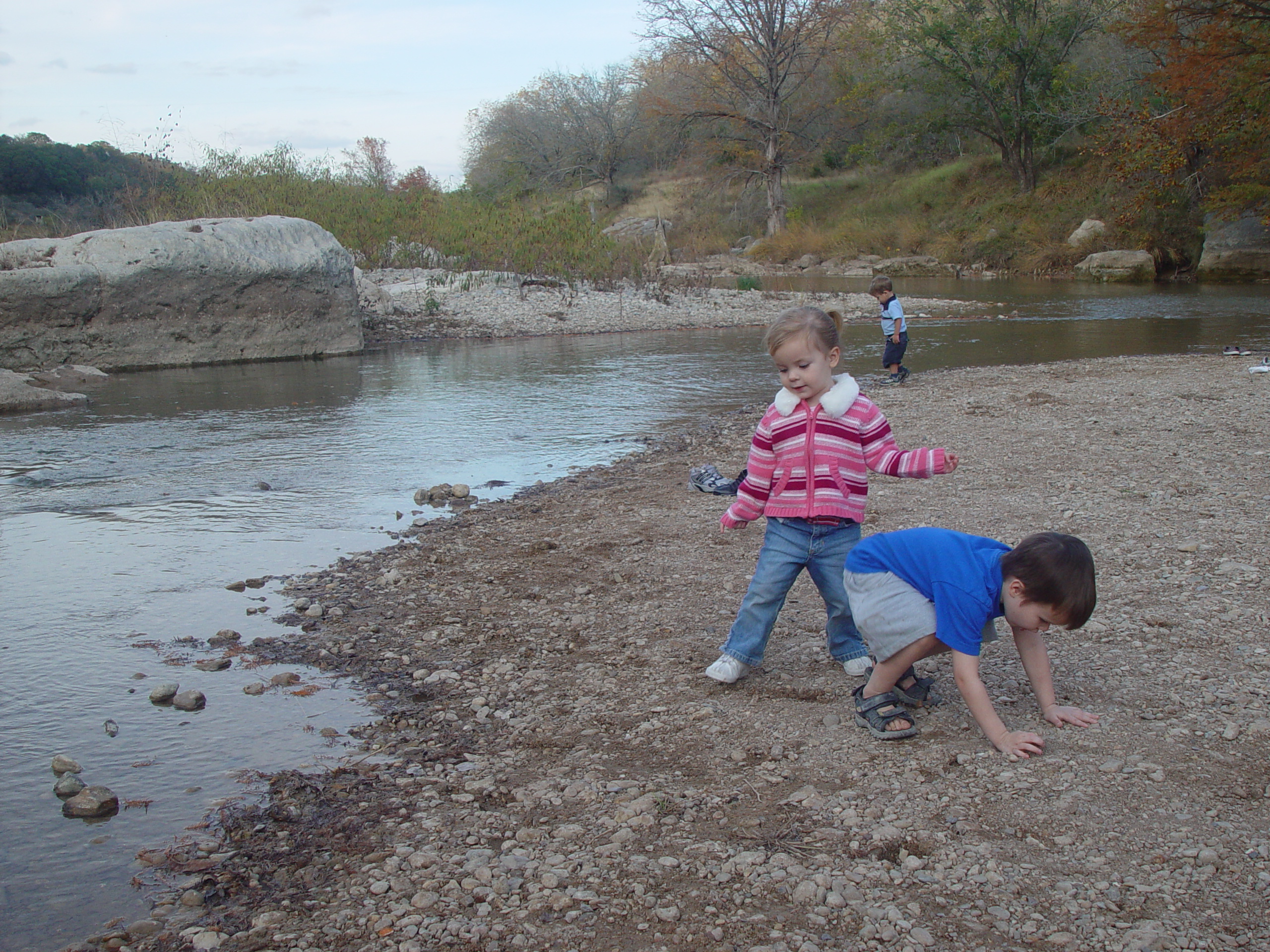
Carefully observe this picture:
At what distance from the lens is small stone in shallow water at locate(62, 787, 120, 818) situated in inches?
123

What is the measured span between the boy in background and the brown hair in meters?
8.38

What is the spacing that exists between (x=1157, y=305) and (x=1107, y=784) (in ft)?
68.2

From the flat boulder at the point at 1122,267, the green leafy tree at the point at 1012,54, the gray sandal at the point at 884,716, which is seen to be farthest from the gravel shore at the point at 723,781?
the green leafy tree at the point at 1012,54

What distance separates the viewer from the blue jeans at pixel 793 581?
12.3ft

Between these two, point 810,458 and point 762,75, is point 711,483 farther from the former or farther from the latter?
point 762,75

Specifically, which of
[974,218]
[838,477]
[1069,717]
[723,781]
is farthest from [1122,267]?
[723,781]

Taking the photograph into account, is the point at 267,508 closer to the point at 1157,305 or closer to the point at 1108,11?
the point at 1157,305

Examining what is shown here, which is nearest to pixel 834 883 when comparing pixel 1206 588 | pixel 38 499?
pixel 1206 588

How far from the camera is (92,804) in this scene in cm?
314

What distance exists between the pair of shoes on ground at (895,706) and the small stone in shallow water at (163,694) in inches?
104

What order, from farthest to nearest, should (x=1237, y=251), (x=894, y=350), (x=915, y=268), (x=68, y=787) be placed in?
1. (x=915, y=268)
2. (x=1237, y=251)
3. (x=894, y=350)
4. (x=68, y=787)

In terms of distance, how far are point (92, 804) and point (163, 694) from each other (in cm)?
82

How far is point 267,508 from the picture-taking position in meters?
6.91

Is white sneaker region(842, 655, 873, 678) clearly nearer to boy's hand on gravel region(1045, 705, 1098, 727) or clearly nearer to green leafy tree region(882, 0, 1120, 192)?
boy's hand on gravel region(1045, 705, 1098, 727)
